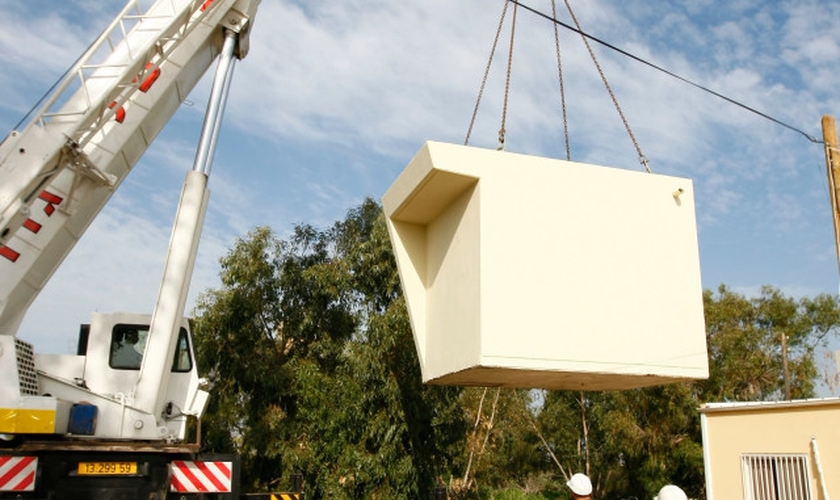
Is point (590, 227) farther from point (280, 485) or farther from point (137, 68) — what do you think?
point (280, 485)

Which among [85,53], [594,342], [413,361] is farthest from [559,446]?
[85,53]

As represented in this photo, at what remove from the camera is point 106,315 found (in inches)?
263

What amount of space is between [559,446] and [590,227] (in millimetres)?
24511

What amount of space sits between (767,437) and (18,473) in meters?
9.61

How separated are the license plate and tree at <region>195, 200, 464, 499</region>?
285 inches

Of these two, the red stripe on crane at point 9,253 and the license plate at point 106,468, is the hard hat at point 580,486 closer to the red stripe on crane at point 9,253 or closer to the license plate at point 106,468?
the license plate at point 106,468

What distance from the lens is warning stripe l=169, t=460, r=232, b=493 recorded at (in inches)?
234

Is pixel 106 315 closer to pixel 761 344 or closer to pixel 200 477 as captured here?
pixel 200 477

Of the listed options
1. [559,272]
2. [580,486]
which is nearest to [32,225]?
[559,272]

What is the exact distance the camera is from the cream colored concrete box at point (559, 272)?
5766mm

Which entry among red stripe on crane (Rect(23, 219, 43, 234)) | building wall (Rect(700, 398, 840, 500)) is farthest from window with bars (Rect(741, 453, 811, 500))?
red stripe on crane (Rect(23, 219, 43, 234))

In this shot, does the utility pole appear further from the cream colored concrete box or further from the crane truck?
the crane truck

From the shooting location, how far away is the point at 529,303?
580cm

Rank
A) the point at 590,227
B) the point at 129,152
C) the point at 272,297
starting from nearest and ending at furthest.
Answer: the point at 590,227 < the point at 129,152 < the point at 272,297
